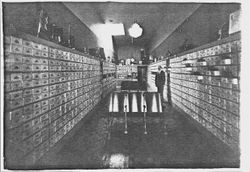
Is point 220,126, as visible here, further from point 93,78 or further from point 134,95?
point 93,78

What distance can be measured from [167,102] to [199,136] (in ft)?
6.85

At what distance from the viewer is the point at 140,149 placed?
83.4 inches

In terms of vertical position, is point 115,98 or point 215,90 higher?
point 215,90

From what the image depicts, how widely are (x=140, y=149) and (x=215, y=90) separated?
1.25 m

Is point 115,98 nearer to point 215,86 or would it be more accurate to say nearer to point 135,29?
point 135,29

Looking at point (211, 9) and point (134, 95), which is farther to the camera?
point (134, 95)

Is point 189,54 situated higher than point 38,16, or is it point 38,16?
point 38,16

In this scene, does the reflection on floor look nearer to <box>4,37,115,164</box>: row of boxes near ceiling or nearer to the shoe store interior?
the shoe store interior

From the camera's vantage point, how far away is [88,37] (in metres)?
4.01

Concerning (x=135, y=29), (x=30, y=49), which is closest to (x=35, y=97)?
(x=30, y=49)

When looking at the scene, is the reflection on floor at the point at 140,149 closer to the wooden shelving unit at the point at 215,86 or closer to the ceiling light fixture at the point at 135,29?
the wooden shelving unit at the point at 215,86

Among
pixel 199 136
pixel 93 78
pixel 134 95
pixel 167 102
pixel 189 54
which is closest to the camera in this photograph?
pixel 199 136

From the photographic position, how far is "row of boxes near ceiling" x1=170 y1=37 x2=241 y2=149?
6.51 feet

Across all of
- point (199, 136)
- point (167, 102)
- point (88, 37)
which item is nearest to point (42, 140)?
point (199, 136)
